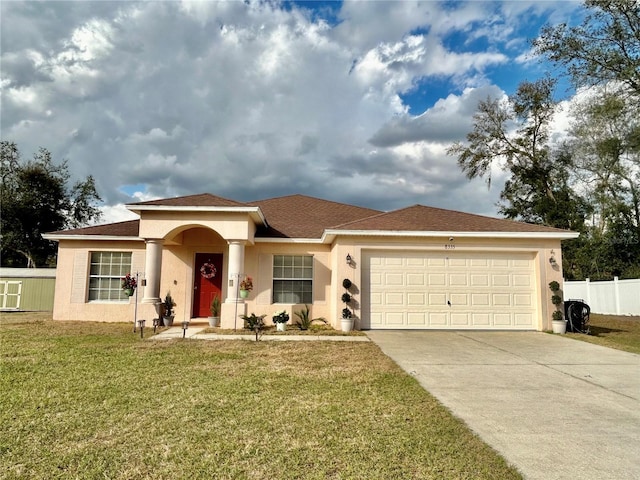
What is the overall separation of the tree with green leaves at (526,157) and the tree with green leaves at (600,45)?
13888mm

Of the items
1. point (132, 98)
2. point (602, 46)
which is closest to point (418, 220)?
point (602, 46)

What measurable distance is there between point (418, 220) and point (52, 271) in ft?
56.3

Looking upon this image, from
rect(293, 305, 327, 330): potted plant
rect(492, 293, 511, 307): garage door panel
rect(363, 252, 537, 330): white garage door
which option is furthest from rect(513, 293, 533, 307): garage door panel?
rect(293, 305, 327, 330): potted plant

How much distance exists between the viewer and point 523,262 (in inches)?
462

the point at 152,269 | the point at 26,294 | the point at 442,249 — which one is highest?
the point at 442,249

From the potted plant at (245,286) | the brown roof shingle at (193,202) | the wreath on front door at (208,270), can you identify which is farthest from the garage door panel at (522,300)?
the wreath on front door at (208,270)

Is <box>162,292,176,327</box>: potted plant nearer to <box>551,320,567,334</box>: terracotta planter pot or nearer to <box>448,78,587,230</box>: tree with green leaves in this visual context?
<box>551,320,567,334</box>: terracotta planter pot

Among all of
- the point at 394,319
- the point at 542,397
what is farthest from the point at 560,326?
the point at 542,397

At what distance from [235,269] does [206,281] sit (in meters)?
2.48

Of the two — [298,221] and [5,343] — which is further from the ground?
[298,221]

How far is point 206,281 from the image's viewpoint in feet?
43.7

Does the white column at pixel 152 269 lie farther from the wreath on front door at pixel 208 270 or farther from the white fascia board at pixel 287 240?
the white fascia board at pixel 287 240

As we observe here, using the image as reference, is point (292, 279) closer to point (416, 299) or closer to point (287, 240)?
point (287, 240)

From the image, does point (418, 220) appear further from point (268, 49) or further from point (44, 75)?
point (44, 75)
